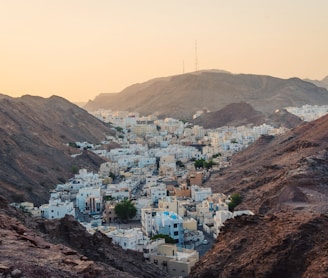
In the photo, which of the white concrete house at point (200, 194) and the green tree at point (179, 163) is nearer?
the white concrete house at point (200, 194)

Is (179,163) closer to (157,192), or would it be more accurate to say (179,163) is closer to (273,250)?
(157,192)

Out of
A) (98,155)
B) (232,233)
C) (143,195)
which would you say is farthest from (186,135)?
(232,233)

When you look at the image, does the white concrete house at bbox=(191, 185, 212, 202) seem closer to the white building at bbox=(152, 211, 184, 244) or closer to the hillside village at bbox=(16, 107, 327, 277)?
the hillside village at bbox=(16, 107, 327, 277)

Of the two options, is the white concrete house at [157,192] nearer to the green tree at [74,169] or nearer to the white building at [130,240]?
the green tree at [74,169]

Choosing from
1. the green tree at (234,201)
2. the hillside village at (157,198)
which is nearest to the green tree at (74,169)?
the hillside village at (157,198)

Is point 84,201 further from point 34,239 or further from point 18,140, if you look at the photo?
point 34,239

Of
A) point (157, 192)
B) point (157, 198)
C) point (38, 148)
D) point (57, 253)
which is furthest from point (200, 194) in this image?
point (57, 253)

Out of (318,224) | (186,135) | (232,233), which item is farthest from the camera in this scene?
(186,135)
